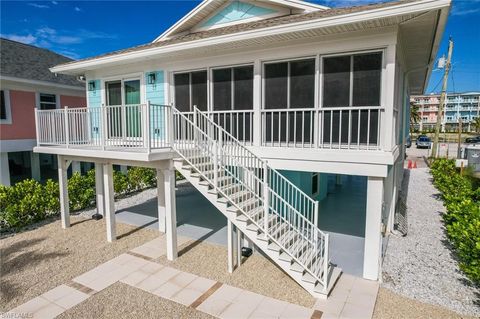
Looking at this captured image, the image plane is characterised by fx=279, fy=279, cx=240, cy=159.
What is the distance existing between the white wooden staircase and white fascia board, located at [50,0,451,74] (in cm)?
176

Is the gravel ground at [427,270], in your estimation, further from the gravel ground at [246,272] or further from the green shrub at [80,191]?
the green shrub at [80,191]

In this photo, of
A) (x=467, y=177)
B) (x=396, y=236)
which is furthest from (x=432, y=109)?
(x=396, y=236)

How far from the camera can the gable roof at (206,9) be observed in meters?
7.68

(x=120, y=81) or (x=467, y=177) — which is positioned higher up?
(x=120, y=81)

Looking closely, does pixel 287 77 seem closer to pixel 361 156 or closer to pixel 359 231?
pixel 361 156

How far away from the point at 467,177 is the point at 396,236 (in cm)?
791

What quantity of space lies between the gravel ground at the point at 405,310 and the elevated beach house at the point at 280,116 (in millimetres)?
702

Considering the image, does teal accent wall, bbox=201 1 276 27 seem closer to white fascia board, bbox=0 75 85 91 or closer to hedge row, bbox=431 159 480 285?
hedge row, bbox=431 159 480 285

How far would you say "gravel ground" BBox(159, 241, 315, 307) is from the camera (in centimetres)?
522

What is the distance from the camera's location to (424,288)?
5289 millimetres

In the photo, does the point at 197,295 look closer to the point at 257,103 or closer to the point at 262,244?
the point at 262,244

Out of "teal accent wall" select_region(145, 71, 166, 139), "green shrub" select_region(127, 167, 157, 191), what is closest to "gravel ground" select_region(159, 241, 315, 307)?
"teal accent wall" select_region(145, 71, 166, 139)

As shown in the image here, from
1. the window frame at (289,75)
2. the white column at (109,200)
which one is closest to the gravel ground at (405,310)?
the window frame at (289,75)

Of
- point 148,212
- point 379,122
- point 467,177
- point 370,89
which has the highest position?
point 370,89
